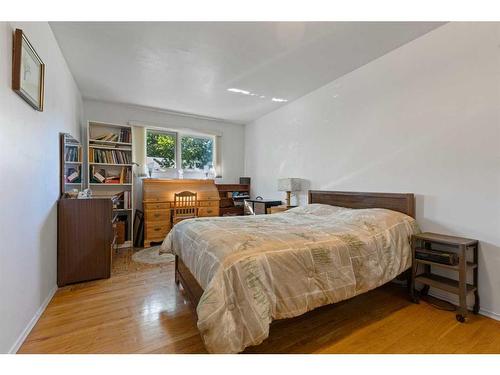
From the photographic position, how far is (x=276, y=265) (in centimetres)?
146

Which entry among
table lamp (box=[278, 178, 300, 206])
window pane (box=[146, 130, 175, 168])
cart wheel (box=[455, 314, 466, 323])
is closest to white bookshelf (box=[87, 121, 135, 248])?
window pane (box=[146, 130, 175, 168])

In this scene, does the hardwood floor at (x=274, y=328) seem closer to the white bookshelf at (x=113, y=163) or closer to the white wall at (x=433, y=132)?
the white wall at (x=433, y=132)

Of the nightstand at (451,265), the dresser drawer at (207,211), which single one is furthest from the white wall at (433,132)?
the dresser drawer at (207,211)

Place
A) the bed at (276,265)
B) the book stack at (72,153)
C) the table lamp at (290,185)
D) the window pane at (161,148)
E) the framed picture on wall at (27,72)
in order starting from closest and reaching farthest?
1. the bed at (276,265)
2. the framed picture on wall at (27,72)
3. the book stack at (72,153)
4. the table lamp at (290,185)
5. the window pane at (161,148)

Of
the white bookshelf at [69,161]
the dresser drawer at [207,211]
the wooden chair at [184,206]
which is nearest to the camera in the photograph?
the white bookshelf at [69,161]

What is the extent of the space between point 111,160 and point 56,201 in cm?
181

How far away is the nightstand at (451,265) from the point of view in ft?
6.16

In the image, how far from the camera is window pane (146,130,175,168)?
4.69 m

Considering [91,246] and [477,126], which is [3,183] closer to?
[91,246]

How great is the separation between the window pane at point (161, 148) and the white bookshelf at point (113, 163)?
50 centimetres

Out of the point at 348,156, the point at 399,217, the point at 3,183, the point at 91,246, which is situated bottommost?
the point at 91,246

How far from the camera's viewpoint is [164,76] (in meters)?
3.17

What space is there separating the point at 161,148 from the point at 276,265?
13.3 ft
